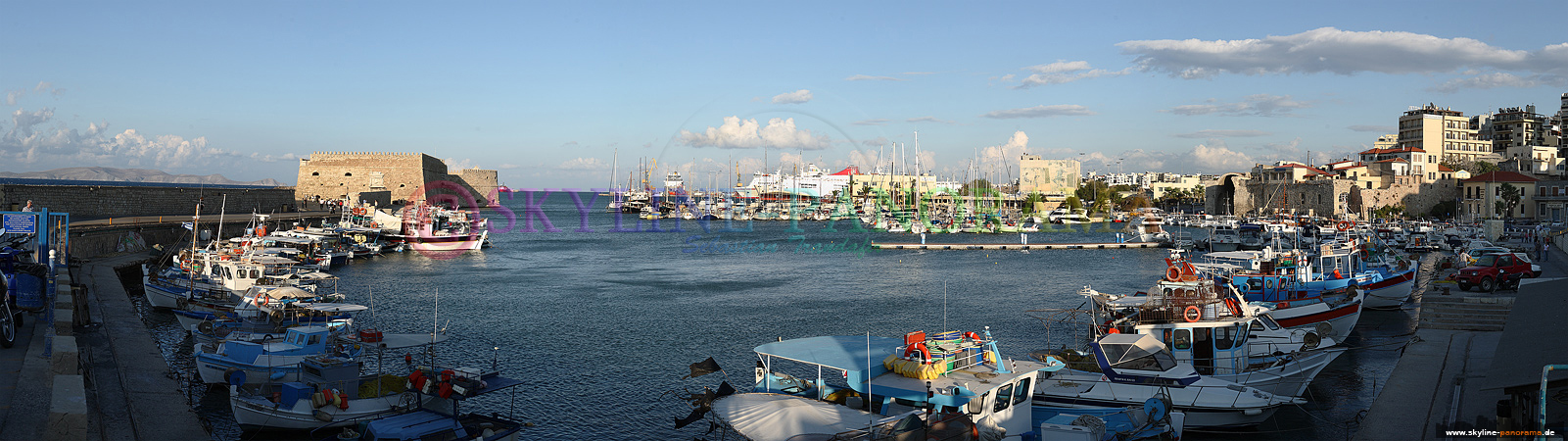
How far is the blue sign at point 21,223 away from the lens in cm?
2370

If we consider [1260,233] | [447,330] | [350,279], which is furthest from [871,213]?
[447,330]

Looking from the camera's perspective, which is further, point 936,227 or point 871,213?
point 871,213

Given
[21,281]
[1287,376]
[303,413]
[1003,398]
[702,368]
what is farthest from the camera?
[21,281]

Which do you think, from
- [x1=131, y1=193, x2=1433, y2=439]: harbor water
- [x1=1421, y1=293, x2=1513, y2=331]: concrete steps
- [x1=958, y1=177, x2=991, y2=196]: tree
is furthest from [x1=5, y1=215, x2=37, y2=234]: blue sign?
[x1=958, y1=177, x2=991, y2=196]: tree

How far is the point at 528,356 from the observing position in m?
20.4

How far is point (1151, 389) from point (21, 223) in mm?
28628

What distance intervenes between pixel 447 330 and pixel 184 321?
19.8ft

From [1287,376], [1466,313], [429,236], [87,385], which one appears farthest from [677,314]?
[429,236]

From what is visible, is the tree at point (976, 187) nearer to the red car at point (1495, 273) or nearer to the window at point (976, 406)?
the red car at point (1495, 273)

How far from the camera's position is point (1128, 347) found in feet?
44.0

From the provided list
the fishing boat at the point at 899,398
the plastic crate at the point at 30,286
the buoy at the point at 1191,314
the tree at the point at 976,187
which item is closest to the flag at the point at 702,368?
the fishing boat at the point at 899,398

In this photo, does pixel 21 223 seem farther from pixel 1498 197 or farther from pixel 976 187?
pixel 976 187

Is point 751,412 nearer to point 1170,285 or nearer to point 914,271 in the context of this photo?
point 1170,285

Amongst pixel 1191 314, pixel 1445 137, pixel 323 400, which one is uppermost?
pixel 1445 137
